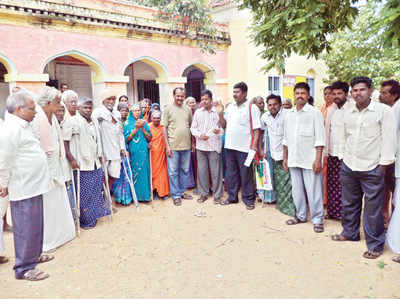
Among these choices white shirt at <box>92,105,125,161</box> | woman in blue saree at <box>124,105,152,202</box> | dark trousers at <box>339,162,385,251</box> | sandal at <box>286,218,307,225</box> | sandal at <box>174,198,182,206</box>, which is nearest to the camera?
dark trousers at <box>339,162,385,251</box>

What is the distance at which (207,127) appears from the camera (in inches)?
202

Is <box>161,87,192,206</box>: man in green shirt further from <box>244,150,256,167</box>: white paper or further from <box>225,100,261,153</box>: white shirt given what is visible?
<box>244,150,256,167</box>: white paper

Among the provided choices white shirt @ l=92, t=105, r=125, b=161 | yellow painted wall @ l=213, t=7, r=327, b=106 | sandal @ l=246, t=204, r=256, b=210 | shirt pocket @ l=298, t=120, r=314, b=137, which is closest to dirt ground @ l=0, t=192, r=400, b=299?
sandal @ l=246, t=204, r=256, b=210

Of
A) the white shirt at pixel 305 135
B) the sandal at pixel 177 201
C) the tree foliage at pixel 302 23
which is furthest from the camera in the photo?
the sandal at pixel 177 201

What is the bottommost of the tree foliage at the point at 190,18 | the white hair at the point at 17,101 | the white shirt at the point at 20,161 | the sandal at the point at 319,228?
the sandal at the point at 319,228

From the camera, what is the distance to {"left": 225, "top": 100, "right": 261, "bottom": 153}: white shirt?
468 centimetres

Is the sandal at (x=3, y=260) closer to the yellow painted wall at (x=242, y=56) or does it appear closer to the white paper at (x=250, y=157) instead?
the white paper at (x=250, y=157)

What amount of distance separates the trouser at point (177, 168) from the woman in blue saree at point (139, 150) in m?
0.39

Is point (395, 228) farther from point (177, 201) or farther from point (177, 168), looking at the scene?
point (177, 168)

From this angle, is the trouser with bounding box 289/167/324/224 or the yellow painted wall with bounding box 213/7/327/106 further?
the yellow painted wall with bounding box 213/7/327/106

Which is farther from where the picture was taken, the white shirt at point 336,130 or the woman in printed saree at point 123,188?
the woman in printed saree at point 123,188

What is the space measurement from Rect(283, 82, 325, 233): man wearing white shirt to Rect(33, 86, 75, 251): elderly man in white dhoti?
288 centimetres

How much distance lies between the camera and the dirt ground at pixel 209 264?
108 inches

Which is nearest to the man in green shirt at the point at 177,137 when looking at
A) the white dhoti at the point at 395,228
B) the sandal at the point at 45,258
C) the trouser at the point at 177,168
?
the trouser at the point at 177,168
